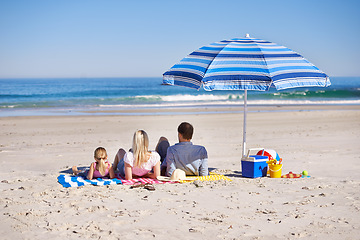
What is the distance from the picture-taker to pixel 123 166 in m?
6.61

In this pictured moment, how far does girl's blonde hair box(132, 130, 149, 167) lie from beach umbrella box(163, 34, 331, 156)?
1.02 metres

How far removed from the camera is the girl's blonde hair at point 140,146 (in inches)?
238

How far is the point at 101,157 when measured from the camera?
6316 millimetres

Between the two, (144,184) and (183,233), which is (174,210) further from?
(144,184)

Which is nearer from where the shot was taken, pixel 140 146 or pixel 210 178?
pixel 140 146

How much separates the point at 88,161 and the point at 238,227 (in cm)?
465

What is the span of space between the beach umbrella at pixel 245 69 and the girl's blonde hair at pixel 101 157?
1536mm

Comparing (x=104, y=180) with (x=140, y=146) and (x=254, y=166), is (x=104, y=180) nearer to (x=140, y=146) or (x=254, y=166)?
(x=140, y=146)

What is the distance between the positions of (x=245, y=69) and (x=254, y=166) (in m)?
1.62

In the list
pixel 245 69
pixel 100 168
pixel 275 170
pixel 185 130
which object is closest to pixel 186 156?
pixel 185 130

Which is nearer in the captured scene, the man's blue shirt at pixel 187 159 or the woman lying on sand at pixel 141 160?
the woman lying on sand at pixel 141 160

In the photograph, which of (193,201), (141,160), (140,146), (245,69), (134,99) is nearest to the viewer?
(193,201)

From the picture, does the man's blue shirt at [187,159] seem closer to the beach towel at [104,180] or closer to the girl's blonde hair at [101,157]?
the beach towel at [104,180]

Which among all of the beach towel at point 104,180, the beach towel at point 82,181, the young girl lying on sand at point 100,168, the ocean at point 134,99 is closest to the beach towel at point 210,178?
the beach towel at point 104,180
